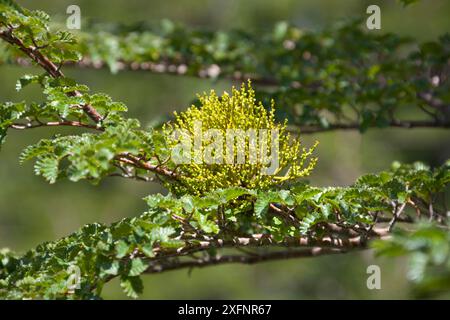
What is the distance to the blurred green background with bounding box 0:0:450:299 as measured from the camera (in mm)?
9273

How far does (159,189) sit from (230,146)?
7.54m

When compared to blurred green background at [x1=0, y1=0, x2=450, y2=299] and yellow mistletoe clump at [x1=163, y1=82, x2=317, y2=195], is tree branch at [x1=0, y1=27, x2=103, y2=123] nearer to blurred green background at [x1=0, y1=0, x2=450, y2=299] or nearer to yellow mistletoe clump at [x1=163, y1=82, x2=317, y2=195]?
yellow mistletoe clump at [x1=163, y1=82, x2=317, y2=195]

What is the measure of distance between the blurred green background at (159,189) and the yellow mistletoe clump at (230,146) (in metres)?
7.00

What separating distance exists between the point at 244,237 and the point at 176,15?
402 inches

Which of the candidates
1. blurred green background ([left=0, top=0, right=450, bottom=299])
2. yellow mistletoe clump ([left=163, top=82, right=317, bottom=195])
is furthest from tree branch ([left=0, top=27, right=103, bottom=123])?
blurred green background ([left=0, top=0, right=450, bottom=299])

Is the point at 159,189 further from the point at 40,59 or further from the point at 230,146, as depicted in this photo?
the point at 230,146

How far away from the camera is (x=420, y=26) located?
31.4ft

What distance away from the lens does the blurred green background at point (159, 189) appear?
30.4 ft

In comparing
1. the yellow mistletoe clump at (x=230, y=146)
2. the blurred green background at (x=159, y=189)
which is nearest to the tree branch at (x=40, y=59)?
the yellow mistletoe clump at (x=230, y=146)

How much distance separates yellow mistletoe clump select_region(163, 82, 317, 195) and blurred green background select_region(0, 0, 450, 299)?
7.00m

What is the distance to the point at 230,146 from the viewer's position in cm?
194

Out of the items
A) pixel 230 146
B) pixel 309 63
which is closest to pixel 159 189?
pixel 309 63
